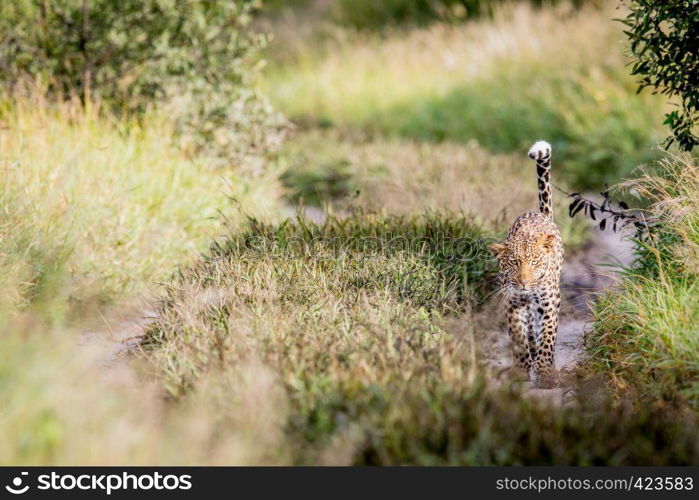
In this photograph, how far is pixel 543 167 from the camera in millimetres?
5887

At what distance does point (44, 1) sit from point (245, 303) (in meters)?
5.04

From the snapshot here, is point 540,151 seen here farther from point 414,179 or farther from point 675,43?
point 414,179

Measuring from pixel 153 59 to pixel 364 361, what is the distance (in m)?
5.67

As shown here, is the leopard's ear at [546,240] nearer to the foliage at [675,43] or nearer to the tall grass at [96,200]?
the foliage at [675,43]

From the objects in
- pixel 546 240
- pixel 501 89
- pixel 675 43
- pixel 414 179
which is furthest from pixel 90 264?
pixel 501 89

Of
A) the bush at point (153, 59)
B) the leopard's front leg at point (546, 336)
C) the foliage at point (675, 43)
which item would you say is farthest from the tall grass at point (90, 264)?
the foliage at point (675, 43)

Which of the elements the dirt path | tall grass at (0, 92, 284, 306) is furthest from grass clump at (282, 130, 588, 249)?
tall grass at (0, 92, 284, 306)

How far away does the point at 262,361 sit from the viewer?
4.62m

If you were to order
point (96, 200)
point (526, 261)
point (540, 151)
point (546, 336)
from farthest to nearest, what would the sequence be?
point (96, 200), point (540, 151), point (546, 336), point (526, 261)

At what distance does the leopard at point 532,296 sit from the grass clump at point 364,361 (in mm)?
335

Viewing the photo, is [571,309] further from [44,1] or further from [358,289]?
[44,1]

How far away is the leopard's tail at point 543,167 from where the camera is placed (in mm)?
5801

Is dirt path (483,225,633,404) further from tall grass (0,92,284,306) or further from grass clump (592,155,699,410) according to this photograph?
tall grass (0,92,284,306)

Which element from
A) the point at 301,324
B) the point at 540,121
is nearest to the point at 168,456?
the point at 301,324
